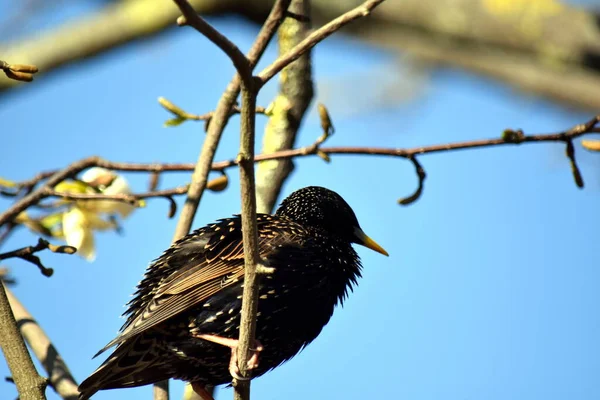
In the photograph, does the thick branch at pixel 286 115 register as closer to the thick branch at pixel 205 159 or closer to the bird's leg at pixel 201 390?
the thick branch at pixel 205 159

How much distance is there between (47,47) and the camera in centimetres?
740

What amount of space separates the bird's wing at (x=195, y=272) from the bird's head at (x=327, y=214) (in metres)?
0.42

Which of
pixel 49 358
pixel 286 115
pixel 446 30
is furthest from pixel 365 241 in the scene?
pixel 446 30

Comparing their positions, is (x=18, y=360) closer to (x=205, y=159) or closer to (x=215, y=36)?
(x=205, y=159)

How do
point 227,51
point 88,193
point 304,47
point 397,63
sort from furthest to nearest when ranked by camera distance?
point 397,63 < point 88,193 < point 304,47 < point 227,51

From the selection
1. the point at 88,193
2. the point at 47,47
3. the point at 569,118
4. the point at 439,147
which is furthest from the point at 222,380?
the point at 569,118

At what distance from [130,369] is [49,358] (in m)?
0.35

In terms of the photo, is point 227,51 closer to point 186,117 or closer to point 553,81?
point 186,117

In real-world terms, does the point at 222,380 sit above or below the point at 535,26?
below

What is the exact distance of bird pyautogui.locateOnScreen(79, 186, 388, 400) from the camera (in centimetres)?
383

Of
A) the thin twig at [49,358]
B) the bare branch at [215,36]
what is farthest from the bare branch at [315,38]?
the thin twig at [49,358]

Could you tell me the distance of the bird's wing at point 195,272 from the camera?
12.2 ft

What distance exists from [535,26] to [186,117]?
13.9ft

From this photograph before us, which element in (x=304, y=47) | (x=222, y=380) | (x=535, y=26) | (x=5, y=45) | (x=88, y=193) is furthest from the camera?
(x=5, y=45)
